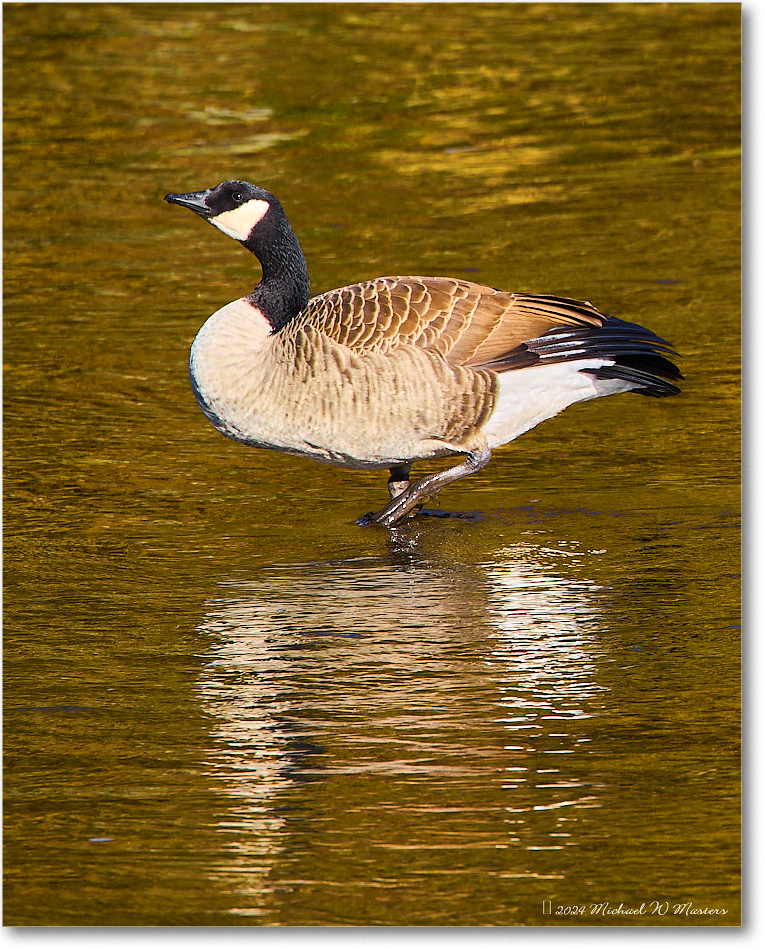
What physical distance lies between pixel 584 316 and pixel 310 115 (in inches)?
232

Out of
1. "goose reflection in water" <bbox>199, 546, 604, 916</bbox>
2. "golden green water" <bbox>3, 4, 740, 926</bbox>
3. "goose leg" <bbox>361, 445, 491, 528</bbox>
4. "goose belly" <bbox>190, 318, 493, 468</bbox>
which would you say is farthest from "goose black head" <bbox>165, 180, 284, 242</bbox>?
"goose reflection in water" <bbox>199, 546, 604, 916</bbox>

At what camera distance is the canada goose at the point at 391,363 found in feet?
21.9

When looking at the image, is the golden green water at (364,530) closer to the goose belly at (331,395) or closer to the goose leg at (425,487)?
the goose leg at (425,487)

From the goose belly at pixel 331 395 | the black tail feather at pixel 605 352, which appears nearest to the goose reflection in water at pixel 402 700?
the goose belly at pixel 331 395

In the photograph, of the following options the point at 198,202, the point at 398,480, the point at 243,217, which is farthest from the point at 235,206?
the point at 398,480

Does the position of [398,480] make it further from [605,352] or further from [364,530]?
[605,352]

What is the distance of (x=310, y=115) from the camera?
40.0 feet

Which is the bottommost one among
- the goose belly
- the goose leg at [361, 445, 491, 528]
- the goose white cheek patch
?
the goose leg at [361, 445, 491, 528]

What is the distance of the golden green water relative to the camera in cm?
443

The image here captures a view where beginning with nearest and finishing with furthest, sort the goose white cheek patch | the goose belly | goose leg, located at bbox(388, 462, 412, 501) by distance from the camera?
the goose belly → the goose white cheek patch → goose leg, located at bbox(388, 462, 412, 501)

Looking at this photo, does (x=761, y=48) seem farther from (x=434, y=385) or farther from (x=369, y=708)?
(x=369, y=708)

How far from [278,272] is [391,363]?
0.81m

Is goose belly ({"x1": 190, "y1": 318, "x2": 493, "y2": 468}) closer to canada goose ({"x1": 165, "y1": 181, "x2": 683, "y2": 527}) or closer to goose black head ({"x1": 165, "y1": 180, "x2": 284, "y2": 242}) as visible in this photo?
canada goose ({"x1": 165, "y1": 181, "x2": 683, "y2": 527})

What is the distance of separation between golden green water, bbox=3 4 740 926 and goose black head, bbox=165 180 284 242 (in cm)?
Result: 132
